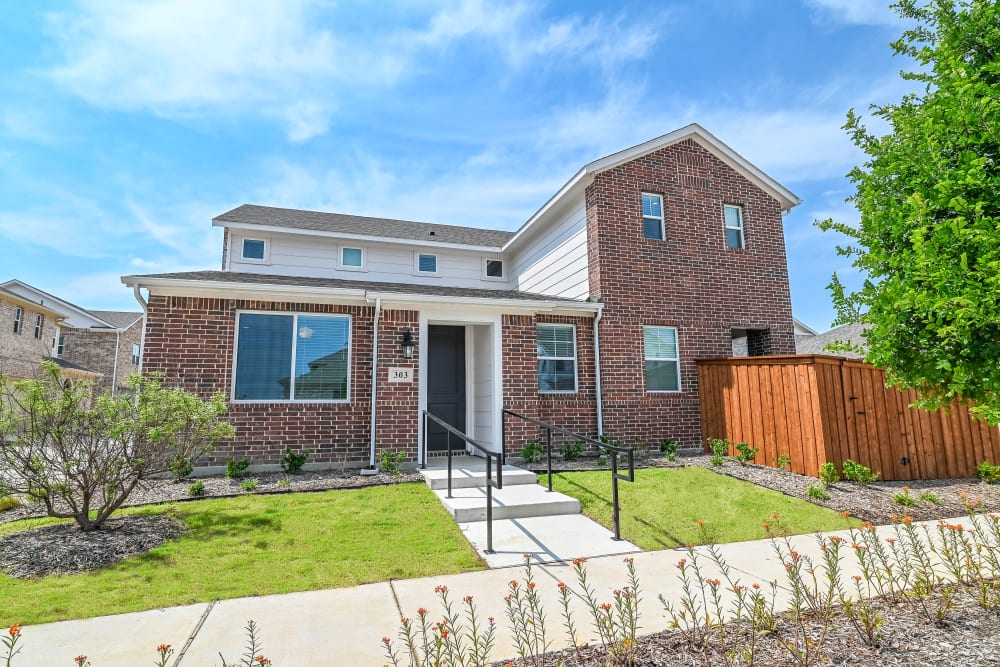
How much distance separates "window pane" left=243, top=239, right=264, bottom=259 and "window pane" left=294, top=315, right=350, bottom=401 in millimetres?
5137

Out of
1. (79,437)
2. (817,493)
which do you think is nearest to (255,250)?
(79,437)

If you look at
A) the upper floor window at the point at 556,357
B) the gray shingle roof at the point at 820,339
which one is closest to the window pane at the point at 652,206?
the upper floor window at the point at 556,357

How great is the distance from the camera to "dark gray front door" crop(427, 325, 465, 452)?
10.4 meters

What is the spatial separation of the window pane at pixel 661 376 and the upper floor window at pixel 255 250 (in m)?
10.2

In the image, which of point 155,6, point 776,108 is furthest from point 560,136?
point 155,6

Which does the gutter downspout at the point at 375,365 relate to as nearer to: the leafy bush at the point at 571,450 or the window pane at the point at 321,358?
the window pane at the point at 321,358

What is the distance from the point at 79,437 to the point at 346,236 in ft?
28.6

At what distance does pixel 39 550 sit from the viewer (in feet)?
16.4

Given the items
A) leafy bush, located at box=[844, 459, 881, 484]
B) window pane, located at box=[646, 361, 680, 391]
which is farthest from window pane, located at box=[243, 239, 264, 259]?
leafy bush, located at box=[844, 459, 881, 484]

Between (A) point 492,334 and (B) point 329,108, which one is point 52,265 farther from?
(A) point 492,334

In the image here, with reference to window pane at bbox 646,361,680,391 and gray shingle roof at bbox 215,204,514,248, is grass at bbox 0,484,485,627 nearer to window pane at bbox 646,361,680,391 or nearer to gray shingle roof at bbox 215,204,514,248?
window pane at bbox 646,361,680,391

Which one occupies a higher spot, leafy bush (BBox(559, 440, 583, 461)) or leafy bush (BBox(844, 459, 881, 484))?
leafy bush (BBox(559, 440, 583, 461))

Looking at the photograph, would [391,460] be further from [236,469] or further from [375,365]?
[236,469]

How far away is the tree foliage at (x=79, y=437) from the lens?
211 inches
